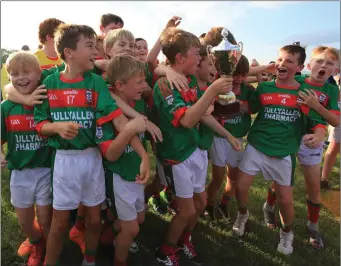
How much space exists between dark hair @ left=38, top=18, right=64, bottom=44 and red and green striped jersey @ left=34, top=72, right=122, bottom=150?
4.25 ft

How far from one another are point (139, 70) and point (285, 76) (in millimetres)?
1542

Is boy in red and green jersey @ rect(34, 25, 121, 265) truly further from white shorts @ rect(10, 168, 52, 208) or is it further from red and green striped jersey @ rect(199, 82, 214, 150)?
red and green striped jersey @ rect(199, 82, 214, 150)

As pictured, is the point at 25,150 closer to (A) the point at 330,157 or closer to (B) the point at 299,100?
(B) the point at 299,100

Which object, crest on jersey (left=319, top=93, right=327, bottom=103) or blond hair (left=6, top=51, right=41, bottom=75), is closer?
blond hair (left=6, top=51, right=41, bottom=75)

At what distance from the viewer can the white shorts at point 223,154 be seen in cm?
383

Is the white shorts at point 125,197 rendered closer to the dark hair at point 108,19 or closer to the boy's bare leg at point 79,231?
the boy's bare leg at point 79,231

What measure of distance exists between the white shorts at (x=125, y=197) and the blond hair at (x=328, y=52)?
238cm

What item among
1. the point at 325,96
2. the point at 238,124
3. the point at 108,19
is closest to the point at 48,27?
the point at 108,19

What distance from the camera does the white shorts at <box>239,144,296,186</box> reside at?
338 centimetres

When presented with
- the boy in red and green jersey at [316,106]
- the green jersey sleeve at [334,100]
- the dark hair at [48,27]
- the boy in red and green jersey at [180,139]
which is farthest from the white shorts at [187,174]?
the dark hair at [48,27]

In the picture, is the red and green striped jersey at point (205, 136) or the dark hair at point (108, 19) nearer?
the red and green striped jersey at point (205, 136)

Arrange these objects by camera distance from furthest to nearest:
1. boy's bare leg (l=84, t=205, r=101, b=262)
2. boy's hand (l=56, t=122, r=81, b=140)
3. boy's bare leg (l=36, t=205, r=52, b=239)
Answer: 1. boy's bare leg (l=36, t=205, r=52, b=239)
2. boy's bare leg (l=84, t=205, r=101, b=262)
3. boy's hand (l=56, t=122, r=81, b=140)

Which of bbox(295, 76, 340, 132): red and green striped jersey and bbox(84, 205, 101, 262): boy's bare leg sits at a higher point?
bbox(295, 76, 340, 132): red and green striped jersey

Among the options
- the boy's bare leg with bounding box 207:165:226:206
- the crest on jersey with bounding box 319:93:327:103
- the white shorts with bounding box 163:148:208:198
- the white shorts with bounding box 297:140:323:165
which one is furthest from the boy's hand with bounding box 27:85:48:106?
the white shorts with bounding box 297:140:323:165
